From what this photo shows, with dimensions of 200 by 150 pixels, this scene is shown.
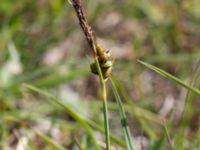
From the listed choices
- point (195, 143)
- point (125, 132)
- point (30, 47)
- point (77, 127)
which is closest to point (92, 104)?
point (77, 127)

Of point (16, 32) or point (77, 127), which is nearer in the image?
point (77, 127)

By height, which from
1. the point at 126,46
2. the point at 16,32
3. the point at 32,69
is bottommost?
the point at 126,46

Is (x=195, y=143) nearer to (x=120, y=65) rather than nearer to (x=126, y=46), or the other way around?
(x=120, y=65)

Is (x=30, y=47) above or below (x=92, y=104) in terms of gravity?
above

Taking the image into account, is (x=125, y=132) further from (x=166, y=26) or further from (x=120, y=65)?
(x=166, y=26)

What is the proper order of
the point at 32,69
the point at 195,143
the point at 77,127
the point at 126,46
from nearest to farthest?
the point at 195,143
the point at 77,127
the point at 32,69
the point at 126,46

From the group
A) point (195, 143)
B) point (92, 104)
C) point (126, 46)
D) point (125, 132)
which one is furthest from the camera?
point (126, 46)
